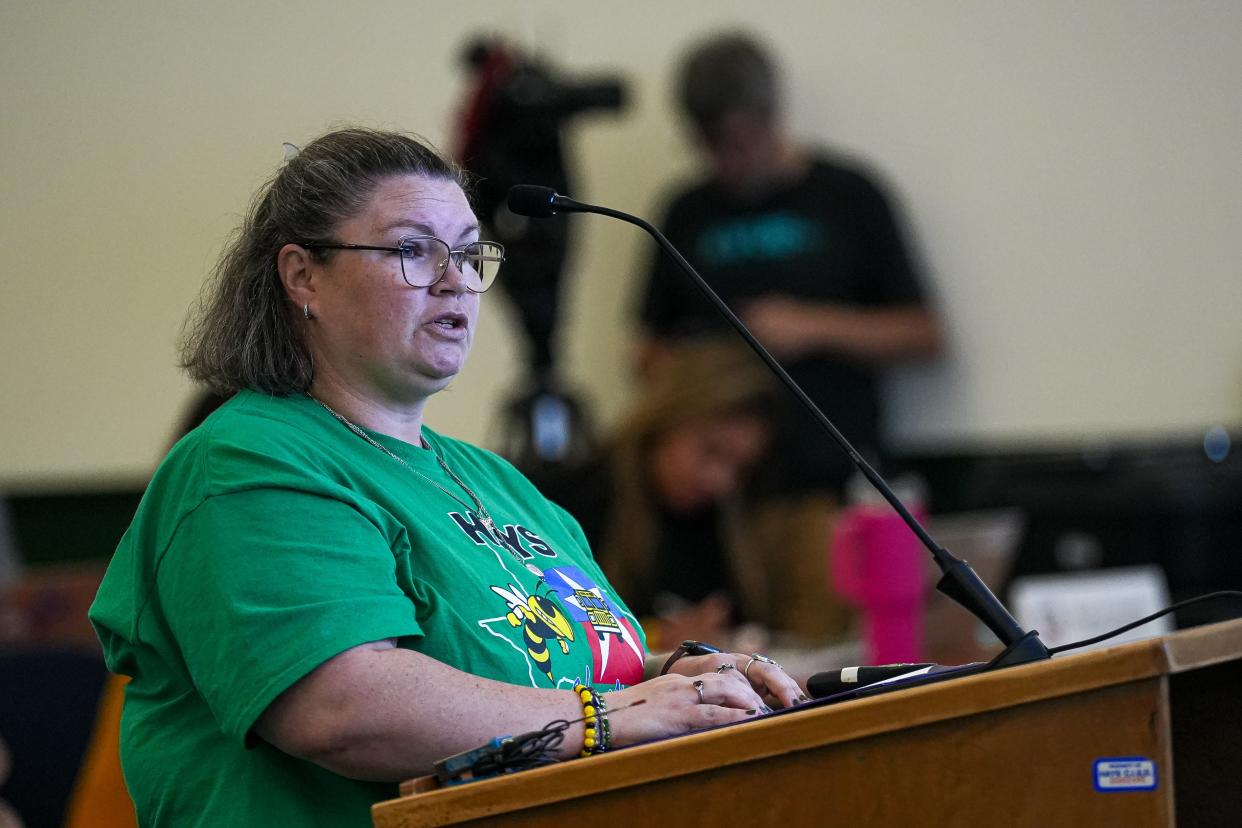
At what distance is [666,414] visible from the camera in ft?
9.79

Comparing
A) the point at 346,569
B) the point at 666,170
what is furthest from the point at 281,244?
Answer: the point at 666,170

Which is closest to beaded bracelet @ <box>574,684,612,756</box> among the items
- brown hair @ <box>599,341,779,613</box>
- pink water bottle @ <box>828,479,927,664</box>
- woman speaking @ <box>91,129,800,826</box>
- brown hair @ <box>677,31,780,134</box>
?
woman speaking @ <box>91,129,800,826</box>

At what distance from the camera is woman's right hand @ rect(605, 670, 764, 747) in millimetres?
1099

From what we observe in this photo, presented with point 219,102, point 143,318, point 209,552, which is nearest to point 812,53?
point 219,102

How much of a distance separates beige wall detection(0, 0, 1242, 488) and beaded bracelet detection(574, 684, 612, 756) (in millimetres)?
2409

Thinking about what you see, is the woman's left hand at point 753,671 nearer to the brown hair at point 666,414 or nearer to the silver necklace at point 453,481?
the silver necklace at point 453,481

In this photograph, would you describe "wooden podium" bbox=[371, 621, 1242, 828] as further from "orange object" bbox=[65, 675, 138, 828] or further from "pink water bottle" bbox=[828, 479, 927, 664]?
"pink water bottle" bbox=[828, 479, 927, 664]

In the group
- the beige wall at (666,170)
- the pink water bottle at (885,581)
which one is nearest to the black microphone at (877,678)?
the pink water bottle at (885,581)

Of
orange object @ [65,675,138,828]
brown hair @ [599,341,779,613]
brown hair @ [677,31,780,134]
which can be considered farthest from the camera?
brown hair @ [677,31,780,134]

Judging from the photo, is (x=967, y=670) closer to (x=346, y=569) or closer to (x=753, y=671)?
(x=753, y=671)

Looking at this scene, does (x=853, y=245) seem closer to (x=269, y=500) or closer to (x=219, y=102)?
(x=219, y=102)

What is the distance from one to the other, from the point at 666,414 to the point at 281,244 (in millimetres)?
1697

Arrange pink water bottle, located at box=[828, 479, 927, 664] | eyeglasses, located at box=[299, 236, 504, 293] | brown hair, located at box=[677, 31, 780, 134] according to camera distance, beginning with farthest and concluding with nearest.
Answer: brown hair, located at box=[677, 31, 780, 134], pink water bottle, located at box=[828, 479, 927, 664], eyeglasses, located at box=[299, 236, 504, 293]

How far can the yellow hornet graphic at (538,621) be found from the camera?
123 cm
